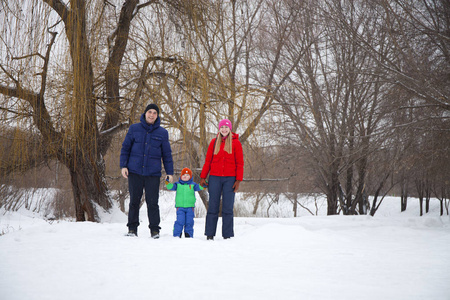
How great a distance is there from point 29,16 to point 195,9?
1.96m

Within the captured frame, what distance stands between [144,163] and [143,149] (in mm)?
160

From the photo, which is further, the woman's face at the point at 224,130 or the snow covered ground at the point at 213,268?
the woman's face at the point at 224,130

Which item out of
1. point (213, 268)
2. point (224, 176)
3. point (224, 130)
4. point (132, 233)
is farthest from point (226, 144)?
point (213, 268)

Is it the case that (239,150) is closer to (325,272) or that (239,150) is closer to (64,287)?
(325,272)

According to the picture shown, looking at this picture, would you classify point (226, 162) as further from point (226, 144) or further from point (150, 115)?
point (150, 115)

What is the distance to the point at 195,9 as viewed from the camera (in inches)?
181

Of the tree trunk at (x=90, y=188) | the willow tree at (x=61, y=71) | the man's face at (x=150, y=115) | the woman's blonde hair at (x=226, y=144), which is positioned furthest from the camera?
the tree trunk at (x=90, y=188)

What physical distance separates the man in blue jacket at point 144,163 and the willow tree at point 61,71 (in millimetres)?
631

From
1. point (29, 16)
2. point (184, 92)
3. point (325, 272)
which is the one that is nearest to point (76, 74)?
point (29, 16)

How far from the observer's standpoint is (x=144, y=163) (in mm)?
3898

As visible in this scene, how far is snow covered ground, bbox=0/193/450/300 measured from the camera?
1.92 meters

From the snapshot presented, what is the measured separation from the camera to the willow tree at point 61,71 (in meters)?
3.62

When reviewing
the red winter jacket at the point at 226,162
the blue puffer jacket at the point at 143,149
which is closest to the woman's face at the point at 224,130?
the red winter jacket at the point at 226,162

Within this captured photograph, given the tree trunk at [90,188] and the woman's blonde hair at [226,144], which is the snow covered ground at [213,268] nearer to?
the woman's blonde hair at [226,144]
